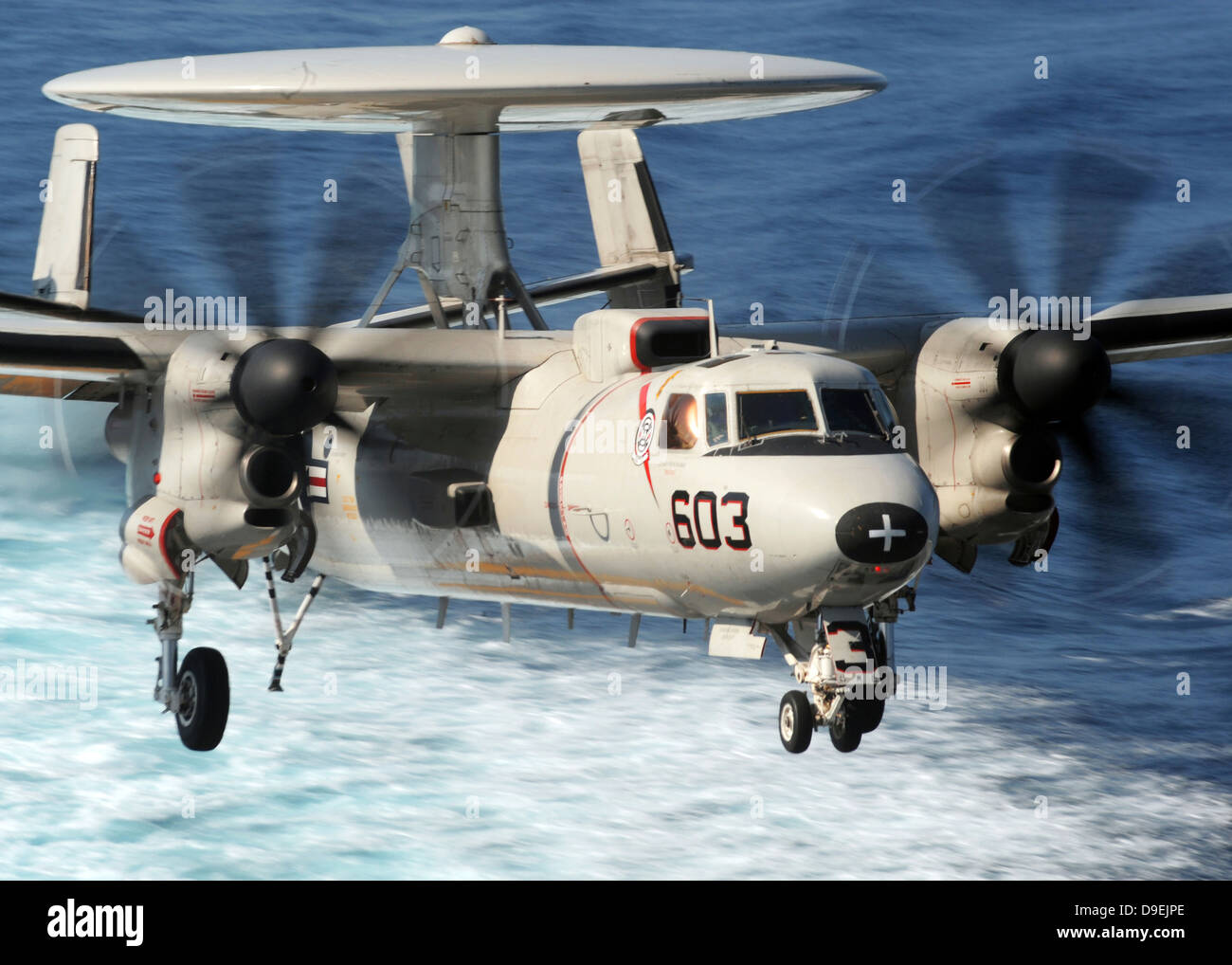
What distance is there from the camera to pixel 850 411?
1197cm

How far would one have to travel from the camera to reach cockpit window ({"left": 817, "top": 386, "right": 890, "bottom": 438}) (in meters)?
11.8

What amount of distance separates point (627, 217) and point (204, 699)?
831cm

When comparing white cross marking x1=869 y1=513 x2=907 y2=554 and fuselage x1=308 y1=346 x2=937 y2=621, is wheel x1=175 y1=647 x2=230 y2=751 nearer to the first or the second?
fuselage x1=308 y1=346 x2=937 y2=621

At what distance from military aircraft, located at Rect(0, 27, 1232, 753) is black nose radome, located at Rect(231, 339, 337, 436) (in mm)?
24

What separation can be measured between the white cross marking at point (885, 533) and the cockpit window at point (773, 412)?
124cm

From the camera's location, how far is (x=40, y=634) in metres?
30.8

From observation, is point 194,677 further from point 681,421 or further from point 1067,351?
point 1067,351

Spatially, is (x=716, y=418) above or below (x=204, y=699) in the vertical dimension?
above

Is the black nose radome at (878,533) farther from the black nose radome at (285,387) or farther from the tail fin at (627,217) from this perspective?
the tail fin at (627,217)

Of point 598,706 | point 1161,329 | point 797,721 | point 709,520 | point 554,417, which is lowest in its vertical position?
point 598,706

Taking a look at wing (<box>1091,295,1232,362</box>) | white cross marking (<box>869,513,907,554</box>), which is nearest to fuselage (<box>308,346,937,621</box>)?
white cross marking (<box>869,513,907,554</box>)

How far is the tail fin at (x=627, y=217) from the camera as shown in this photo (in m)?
19.8

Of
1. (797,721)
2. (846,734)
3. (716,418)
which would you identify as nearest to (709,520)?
(716,418)

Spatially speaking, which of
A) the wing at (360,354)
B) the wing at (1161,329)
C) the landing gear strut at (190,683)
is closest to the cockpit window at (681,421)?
the wing at (360,354)
